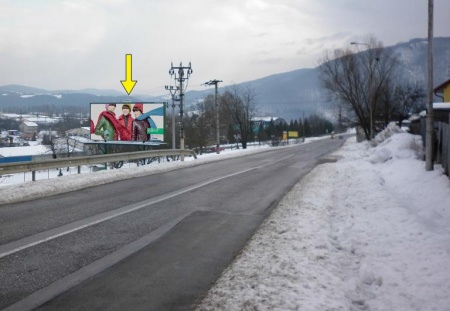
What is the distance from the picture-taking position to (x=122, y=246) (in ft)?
22.0

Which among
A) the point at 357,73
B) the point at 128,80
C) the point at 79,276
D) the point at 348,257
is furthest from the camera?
the point at 357,73

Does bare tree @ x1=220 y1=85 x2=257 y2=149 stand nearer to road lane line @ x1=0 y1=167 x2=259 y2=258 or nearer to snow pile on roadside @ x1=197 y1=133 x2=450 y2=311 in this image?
road lane line @ x1=0 y1=167 x2=259 y2=258

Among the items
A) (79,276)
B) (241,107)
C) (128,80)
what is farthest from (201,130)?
(79,276)

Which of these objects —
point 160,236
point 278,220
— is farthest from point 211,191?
point 160,236

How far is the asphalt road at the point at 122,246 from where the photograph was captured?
4.74 meters

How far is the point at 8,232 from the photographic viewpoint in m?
7.39

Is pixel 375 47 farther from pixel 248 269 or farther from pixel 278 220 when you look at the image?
pixel 248 269

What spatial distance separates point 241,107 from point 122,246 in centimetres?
7320

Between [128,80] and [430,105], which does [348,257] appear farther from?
[128,80]

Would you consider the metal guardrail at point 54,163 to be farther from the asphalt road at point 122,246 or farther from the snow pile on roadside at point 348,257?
the snow pile on roadside at point 348,257

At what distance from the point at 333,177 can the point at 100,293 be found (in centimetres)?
1271

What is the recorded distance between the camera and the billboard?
33.9 metres

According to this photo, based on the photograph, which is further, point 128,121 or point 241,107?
point 241,107

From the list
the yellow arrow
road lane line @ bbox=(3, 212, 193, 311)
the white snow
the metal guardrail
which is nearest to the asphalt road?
road lane line @ bbox=(3, 212, 193, 311)
